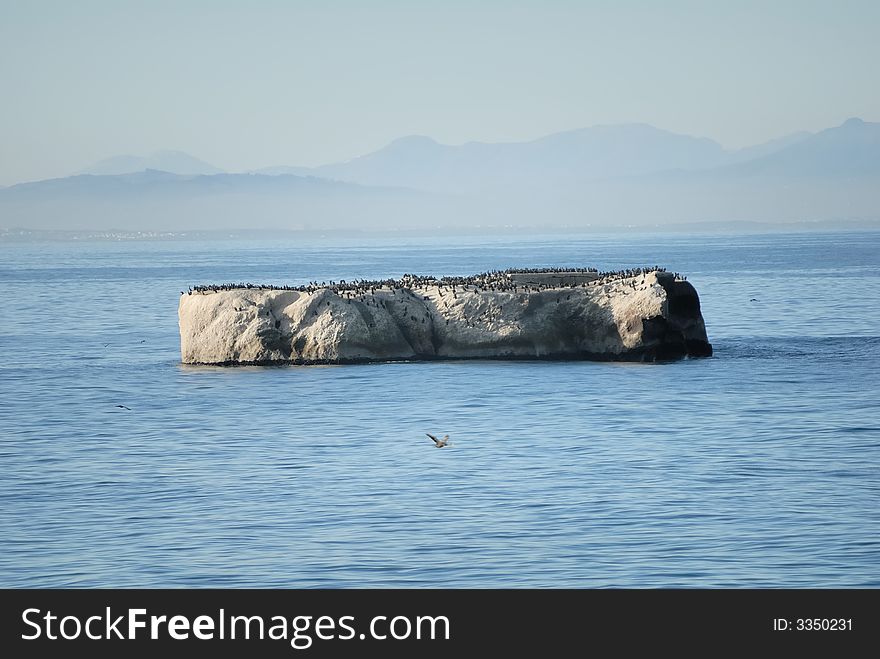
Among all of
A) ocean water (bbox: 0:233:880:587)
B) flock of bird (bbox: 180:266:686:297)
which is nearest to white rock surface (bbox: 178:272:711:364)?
flock of bird (bbox: 180:266:686:297)

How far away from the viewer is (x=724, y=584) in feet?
62.9

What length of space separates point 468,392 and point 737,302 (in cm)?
4590

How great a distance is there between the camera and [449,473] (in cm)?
2816

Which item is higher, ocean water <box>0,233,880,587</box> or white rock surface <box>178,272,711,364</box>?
white rock surface <box>178,272,711,364</box>

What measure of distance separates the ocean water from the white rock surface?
768 millimetres

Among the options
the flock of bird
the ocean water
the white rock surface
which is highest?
the flock of bird

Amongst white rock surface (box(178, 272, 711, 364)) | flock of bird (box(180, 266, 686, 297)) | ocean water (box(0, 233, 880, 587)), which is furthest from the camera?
flock of bird (box(180, 266, 686, 297))

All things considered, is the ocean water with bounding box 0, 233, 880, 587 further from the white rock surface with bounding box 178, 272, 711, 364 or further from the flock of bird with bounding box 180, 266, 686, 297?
the flock of bird with bounding box 180, 266, 686, 297

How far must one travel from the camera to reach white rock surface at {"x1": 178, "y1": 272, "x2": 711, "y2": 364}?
45500 millimetres

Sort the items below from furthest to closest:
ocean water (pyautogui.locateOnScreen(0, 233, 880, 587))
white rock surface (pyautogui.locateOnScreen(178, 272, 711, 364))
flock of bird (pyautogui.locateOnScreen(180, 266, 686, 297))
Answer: flock of bird (pyautogui.locateOnScreen(180, 266, 686, 297))
white rock surface (pyautogui.locateOnScreen(178, 272, 711, 364))
ocean water (pyautogui.locateOnScreen(0, 233, 880, 587))

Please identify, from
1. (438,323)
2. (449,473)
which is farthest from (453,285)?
(449,473)

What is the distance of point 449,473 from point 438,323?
60.9 feet

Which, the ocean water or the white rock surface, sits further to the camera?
the white rock surface
